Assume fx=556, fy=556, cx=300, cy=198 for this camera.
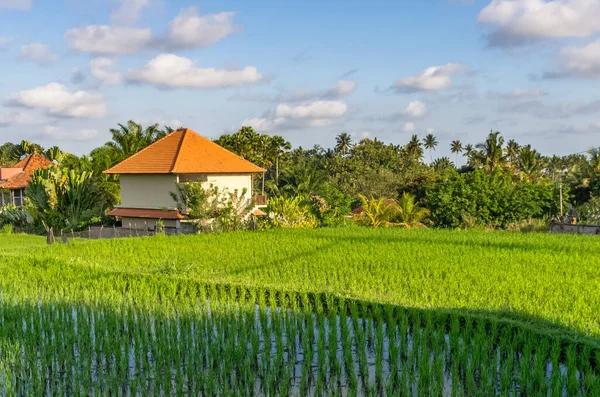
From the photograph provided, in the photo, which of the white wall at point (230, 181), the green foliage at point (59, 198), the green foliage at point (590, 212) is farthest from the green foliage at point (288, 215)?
the green foliage at point (590, 212)

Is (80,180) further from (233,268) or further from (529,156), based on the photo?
(529,156)

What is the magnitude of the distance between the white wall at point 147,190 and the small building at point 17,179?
273 inches

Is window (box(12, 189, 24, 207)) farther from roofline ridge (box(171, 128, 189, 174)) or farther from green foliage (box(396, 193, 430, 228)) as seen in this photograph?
green foliage (box(396, 193, 430, 228))

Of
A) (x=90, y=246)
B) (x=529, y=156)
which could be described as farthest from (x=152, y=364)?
(x=529, y=156)

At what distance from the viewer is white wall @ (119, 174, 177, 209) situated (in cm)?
2231

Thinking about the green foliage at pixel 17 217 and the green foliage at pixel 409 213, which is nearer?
the green foliage at pixel 409 213

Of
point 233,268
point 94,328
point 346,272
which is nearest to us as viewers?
point 94,328

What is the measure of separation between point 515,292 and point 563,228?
A: 12.4 m

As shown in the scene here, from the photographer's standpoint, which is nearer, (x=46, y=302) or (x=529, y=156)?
(x=46, y=302)

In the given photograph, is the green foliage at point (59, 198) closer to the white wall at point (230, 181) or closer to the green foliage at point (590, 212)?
the white wall at point (230, 181)

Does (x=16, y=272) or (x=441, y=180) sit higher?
(x=441, y=180)

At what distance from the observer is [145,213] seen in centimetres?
2239

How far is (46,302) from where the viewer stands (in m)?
8.49

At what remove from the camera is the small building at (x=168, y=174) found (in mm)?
22016
